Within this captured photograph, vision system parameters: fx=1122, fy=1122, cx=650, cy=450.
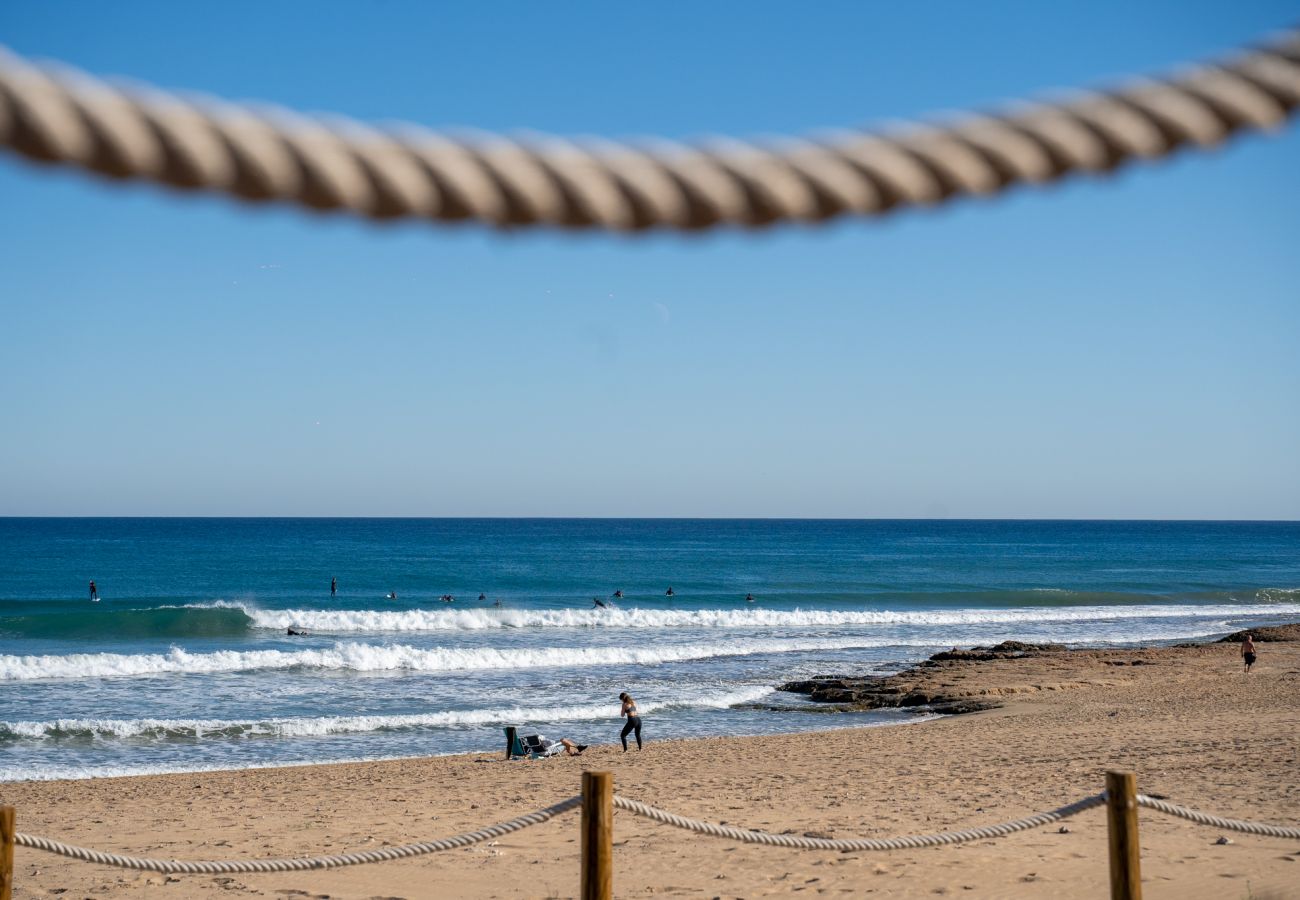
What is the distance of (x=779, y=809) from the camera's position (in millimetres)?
12180

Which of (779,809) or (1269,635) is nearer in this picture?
(779,809)

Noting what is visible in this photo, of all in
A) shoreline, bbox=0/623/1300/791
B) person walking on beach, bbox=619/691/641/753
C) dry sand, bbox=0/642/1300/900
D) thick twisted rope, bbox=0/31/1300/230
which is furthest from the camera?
person walking on beach, bbox=619/691/641/753

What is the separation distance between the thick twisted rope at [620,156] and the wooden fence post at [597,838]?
4176 millimetres

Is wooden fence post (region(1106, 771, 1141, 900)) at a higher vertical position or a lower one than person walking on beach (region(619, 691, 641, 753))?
higher

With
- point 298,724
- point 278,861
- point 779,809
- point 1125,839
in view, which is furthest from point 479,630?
point 1125,839

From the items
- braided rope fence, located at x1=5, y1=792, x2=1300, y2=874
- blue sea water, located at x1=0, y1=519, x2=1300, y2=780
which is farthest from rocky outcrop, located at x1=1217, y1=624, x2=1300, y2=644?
braided rope fence, located at x1=5, y1=792, x2=1300, y2=874

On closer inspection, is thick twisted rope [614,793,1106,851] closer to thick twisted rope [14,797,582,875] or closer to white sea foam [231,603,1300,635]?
thick twisted rope [14,797,582,875]

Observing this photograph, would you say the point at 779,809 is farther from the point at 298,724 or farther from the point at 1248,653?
the point at 1248,653

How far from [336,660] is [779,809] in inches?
761

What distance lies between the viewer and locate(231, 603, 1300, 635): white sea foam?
4178 cm

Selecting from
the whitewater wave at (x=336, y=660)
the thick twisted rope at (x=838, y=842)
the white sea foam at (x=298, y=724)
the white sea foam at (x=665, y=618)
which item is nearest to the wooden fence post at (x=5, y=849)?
the thick twisted rope at (x=838, y=842)

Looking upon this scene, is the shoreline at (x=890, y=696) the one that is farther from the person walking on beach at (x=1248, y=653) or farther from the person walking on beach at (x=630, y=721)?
the person walking on beach at (x=1248, y=653)

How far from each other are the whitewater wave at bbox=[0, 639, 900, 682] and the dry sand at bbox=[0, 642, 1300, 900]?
33.7 ft

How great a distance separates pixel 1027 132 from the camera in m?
1.03
